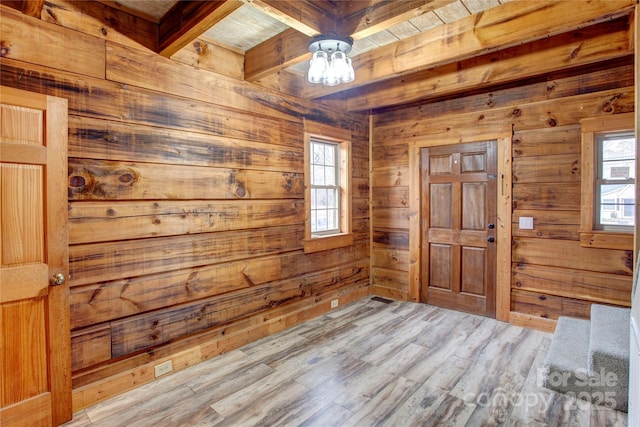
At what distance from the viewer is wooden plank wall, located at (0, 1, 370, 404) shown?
7.02ft

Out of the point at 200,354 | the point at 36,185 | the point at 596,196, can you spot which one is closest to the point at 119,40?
the point at 36,185

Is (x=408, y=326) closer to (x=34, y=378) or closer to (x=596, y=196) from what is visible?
(x=596, y=196)

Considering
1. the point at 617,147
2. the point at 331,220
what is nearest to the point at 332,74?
the point at 331,220

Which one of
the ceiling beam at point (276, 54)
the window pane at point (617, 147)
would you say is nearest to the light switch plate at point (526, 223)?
the window pane at point (617, 147)

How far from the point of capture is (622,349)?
2.23 metres

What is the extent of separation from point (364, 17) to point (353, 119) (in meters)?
2.27

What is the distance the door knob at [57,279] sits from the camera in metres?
1.98

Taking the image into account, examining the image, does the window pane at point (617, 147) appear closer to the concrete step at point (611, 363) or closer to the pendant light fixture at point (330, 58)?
the concrete step at point (611, 363)

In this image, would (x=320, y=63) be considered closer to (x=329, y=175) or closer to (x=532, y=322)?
(x=329, y=175)

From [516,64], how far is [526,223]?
163 centimetres

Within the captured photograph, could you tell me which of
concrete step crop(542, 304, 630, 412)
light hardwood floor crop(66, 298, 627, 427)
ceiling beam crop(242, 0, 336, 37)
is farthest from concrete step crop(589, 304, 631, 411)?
ceiling beam crop(242, 0, 336, 37)

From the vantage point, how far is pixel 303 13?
2025 mm

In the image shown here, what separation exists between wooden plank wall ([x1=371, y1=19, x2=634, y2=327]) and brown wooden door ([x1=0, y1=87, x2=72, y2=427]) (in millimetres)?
3388

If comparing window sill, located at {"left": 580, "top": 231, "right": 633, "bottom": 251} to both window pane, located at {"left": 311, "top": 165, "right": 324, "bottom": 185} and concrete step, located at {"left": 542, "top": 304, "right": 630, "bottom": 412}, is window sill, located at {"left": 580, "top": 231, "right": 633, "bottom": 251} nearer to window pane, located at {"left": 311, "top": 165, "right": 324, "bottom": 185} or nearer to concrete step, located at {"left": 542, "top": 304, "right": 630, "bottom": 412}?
concrete step, located at {"left": 542, "top": 304, "right": 630, "bottom": 412}
